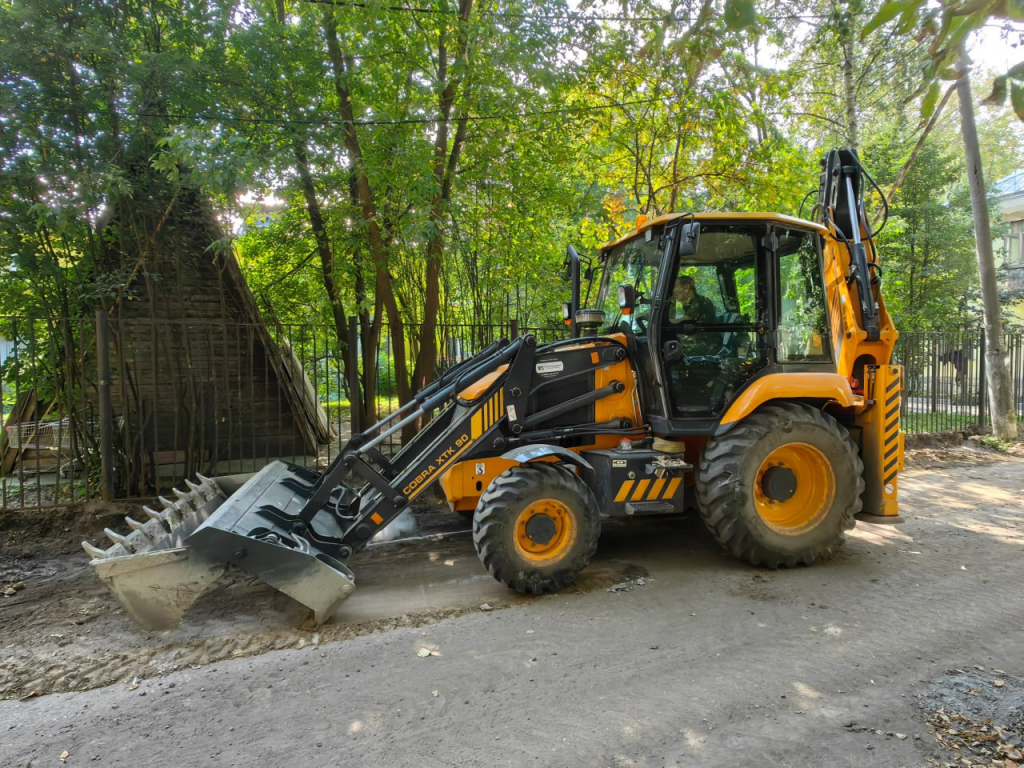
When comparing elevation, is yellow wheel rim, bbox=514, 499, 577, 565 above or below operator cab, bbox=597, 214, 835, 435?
below

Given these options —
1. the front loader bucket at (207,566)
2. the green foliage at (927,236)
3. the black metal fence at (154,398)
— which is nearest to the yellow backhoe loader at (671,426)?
the front loader bucket at (207,566)

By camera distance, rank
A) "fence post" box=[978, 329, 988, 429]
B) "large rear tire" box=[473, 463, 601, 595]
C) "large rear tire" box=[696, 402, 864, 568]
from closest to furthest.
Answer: "large rear tire" box=[473, 463, 601, 595]
"large rear tire" box=[696, 402, 864, 568]
"fence post" box=[978, 329, 988, 429]

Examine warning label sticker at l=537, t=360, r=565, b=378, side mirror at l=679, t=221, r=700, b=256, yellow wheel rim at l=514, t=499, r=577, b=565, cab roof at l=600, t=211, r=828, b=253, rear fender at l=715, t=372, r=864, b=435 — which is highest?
cab roof at l=600, t=211, r=828, b=253

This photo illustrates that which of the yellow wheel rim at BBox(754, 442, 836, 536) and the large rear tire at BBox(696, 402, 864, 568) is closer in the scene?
the large rear tire at BBox(696, 402, 864, 568)

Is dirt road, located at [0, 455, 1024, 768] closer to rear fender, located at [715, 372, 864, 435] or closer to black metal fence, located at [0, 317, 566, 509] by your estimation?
rear fender, located at [715, 372, 864, 435]

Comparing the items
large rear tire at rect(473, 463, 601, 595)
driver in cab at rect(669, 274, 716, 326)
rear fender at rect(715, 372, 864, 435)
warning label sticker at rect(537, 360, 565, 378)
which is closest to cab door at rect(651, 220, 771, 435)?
driver in cab at rect(669, 274, 716, 326)

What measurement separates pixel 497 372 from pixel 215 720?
9.46 feet

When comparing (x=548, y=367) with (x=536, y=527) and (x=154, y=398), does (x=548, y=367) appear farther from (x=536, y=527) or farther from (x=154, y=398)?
(x=154, y=398)

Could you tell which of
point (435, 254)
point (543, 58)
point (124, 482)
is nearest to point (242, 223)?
point (435, 254)

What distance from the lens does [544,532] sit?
13.0ft

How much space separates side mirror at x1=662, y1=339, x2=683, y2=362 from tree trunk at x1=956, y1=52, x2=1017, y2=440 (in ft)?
27.7

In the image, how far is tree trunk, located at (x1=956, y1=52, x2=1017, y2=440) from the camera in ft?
31.4

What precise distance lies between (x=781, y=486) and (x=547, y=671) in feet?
8.16

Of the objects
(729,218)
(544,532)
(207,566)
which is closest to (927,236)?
(729,218)
